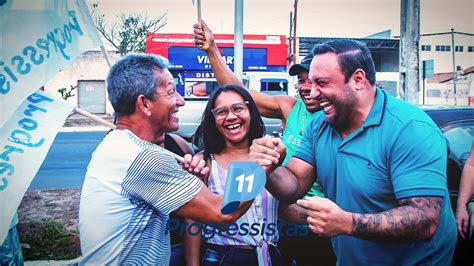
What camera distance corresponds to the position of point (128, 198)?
5.11 feet

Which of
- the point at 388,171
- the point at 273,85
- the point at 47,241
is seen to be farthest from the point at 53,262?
the point at 273,85

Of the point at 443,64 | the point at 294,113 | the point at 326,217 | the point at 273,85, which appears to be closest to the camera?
the point at 326,217

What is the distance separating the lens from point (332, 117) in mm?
1837

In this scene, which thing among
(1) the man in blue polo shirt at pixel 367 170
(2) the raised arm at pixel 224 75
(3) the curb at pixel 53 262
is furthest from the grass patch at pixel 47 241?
(1) the man in blue polo shirt at pixel 367 170

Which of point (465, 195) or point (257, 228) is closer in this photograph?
point (257, 228)

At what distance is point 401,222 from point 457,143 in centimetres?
134

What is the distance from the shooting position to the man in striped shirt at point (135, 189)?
153cm

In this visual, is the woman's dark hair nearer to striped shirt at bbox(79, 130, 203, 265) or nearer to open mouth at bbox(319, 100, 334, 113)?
open mouth at bbox(319, 100, 334, 113)

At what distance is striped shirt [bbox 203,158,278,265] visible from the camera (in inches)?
75.2

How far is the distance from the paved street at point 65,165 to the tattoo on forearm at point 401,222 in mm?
5868

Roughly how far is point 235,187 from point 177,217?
456 millimetres

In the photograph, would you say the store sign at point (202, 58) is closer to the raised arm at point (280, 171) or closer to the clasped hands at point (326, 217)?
the raised arm at point (280, 171)

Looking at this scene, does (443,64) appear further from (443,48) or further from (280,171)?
(280,171)

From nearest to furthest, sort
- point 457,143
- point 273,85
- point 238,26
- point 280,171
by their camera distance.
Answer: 1. point 280,171
2. point 457,143
3. point 238,26
4. point 273,85
